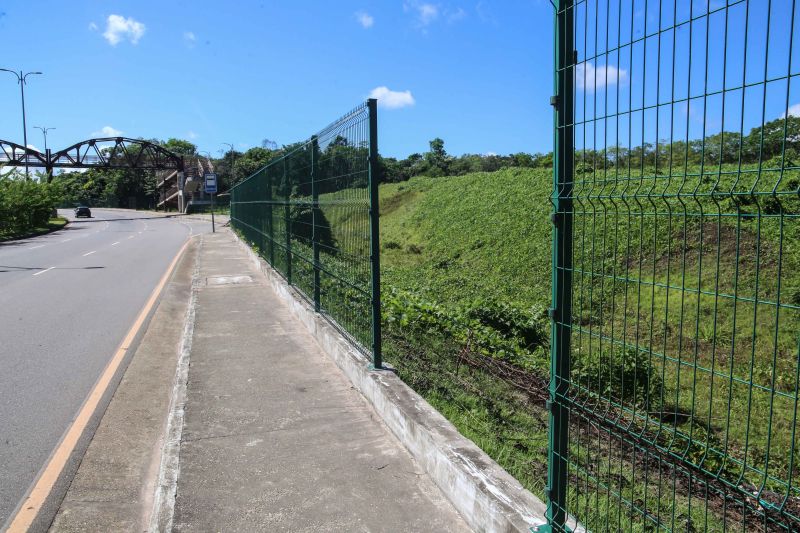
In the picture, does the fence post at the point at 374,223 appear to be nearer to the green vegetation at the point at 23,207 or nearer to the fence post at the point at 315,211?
the fence post at the point at 315,211

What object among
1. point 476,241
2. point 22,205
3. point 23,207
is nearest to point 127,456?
point 476,241

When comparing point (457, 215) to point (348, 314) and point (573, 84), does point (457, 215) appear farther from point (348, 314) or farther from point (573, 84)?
point (573, 84)

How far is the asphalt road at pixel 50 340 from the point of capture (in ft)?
16.5

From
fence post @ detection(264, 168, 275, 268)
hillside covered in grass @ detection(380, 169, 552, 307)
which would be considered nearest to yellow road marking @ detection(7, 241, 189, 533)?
fence post @ detection(264, 168, 275, 268)

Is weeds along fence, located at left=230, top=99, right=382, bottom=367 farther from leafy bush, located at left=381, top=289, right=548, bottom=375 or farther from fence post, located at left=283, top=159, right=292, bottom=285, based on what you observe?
→ leafy bush, located at left=381, top=289, right=548, bottom=375

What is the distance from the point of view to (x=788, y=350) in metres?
8.05

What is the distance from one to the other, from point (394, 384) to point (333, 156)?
8.85 ft

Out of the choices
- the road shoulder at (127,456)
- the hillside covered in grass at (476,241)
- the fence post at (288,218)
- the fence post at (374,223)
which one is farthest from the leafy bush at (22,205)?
the fence post at (374,223)

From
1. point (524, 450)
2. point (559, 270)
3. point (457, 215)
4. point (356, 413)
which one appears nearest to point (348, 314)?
point (356, 413)

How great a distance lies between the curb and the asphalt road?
2.55 metres

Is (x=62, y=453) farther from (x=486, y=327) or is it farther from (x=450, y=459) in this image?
(x=486, y=327)

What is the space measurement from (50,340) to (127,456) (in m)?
4.39

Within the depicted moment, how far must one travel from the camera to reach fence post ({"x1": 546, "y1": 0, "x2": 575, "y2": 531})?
2809 mm

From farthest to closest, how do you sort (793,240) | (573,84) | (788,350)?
1. (793,240)
2. (788,350)
3. (573,84)
